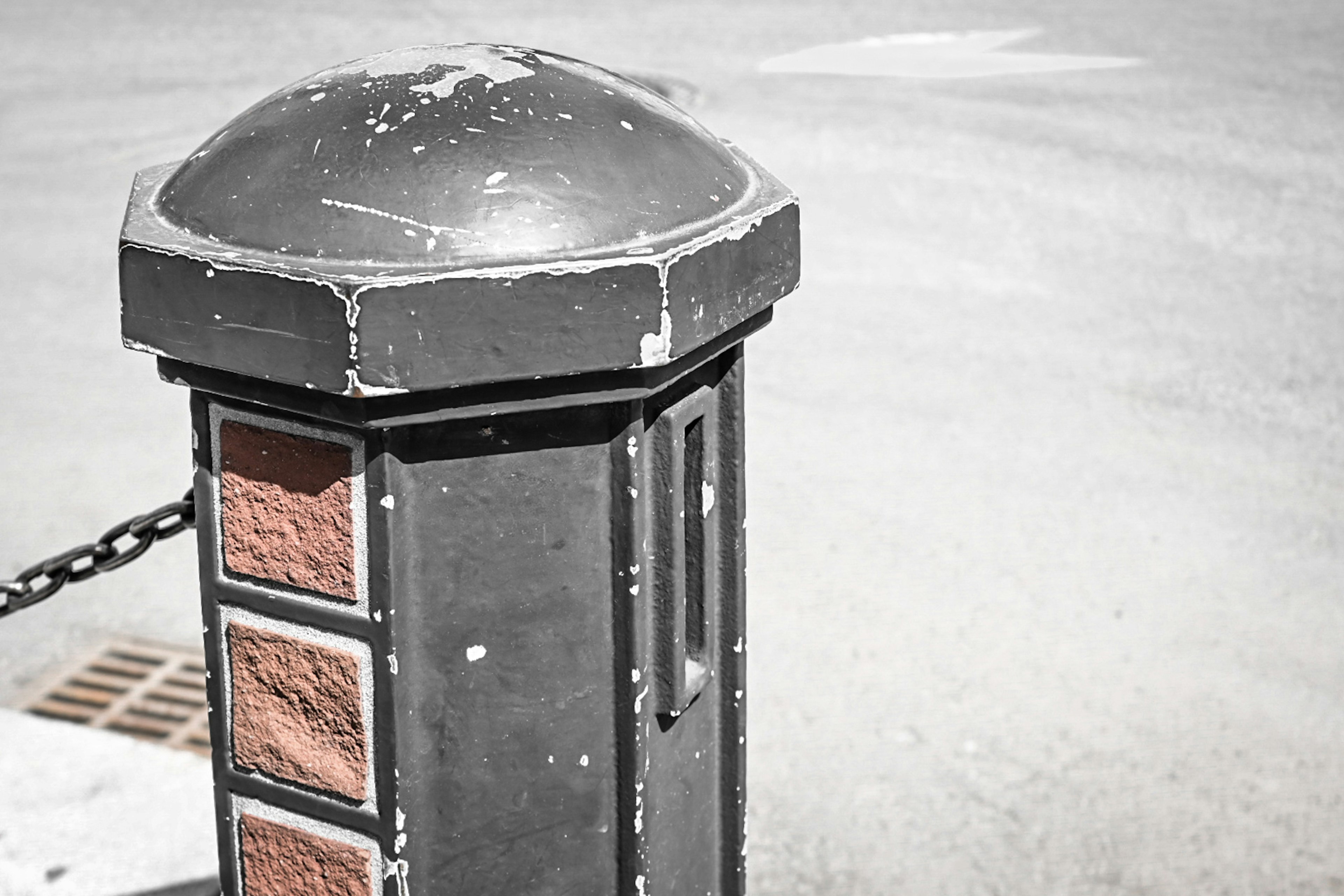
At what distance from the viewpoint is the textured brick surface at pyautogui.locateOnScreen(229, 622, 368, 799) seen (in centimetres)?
154

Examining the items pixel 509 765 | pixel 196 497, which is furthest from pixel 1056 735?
pixel 196 497

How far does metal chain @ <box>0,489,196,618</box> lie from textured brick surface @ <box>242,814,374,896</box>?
695 millimetres

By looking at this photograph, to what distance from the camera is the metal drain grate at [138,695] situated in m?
3.86

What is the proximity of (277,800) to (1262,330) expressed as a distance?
5249 millimetres

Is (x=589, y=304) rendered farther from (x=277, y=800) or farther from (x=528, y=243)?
(x=277, y=800)

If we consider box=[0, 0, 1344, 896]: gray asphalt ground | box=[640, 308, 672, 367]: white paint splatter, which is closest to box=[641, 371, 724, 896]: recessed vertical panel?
box=[640, 308, 672, 367]: white paint splatter

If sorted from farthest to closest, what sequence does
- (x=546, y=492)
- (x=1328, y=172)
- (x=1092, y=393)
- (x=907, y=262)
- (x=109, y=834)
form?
(x=1328, y=172) < (x=907, y=262) < (x=1092, y=393) < (x=109, y=834) < (x=546, y=492)

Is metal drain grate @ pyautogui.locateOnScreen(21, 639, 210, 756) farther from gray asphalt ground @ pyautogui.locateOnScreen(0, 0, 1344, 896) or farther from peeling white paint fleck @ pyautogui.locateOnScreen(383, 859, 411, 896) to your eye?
peeling white paint fleck @ pyautogui.locateOnScreen(383, 859, 411, 896)

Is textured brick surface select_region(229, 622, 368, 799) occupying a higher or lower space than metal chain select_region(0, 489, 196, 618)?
higher

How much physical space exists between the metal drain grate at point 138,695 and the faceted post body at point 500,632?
7.42 ft

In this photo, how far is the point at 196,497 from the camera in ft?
5.11

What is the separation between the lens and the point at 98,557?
238 centimetres

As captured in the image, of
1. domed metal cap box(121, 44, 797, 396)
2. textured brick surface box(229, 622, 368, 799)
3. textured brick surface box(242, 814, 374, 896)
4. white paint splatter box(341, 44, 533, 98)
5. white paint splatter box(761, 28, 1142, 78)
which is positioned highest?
white paint splatter box(341, 44, 533, 98)

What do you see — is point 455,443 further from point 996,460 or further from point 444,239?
point 996,460
